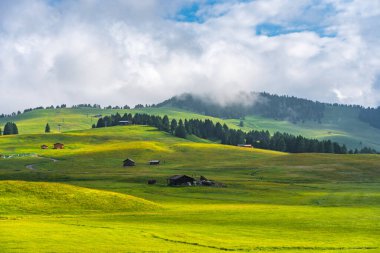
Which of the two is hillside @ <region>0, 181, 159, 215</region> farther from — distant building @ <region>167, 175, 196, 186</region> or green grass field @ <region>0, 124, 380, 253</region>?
distant building @ <region>167, 175, 196, 186</region>

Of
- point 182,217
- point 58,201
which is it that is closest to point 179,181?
point 58,201

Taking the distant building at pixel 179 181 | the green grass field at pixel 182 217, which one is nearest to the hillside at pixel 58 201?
the green grass field at pixel 182 217

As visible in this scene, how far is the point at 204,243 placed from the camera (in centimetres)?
4697

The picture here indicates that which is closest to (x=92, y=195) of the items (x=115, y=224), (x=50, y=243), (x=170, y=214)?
(x=170, y=214)

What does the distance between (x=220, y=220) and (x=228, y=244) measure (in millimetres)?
19087

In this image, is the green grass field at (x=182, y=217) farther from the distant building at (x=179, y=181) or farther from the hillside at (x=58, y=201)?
the distant building at (x=179, y=181)

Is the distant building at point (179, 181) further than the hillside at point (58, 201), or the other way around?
the distant building at point (179, 181)

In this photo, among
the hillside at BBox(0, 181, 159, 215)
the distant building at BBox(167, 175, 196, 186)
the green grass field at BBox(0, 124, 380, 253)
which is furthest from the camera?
the distant building at BBox(167, 175, 196, 186)

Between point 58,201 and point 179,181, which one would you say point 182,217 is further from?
point 179,181

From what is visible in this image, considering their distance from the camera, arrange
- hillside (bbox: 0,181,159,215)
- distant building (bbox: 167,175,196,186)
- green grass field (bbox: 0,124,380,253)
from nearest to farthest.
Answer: green grass field (bbox: 0,124,380,253) → hillside (bbox: 0,181,159,215) → distant building (bbox: 167,175,196,186)

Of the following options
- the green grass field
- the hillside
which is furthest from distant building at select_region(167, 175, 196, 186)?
the hillside

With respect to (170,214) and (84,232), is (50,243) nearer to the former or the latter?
(84,232)

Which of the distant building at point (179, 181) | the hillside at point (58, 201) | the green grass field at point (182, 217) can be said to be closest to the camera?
the green grass field at point (182, 217)

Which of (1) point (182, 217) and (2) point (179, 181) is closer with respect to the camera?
(1) point (182, 217)
